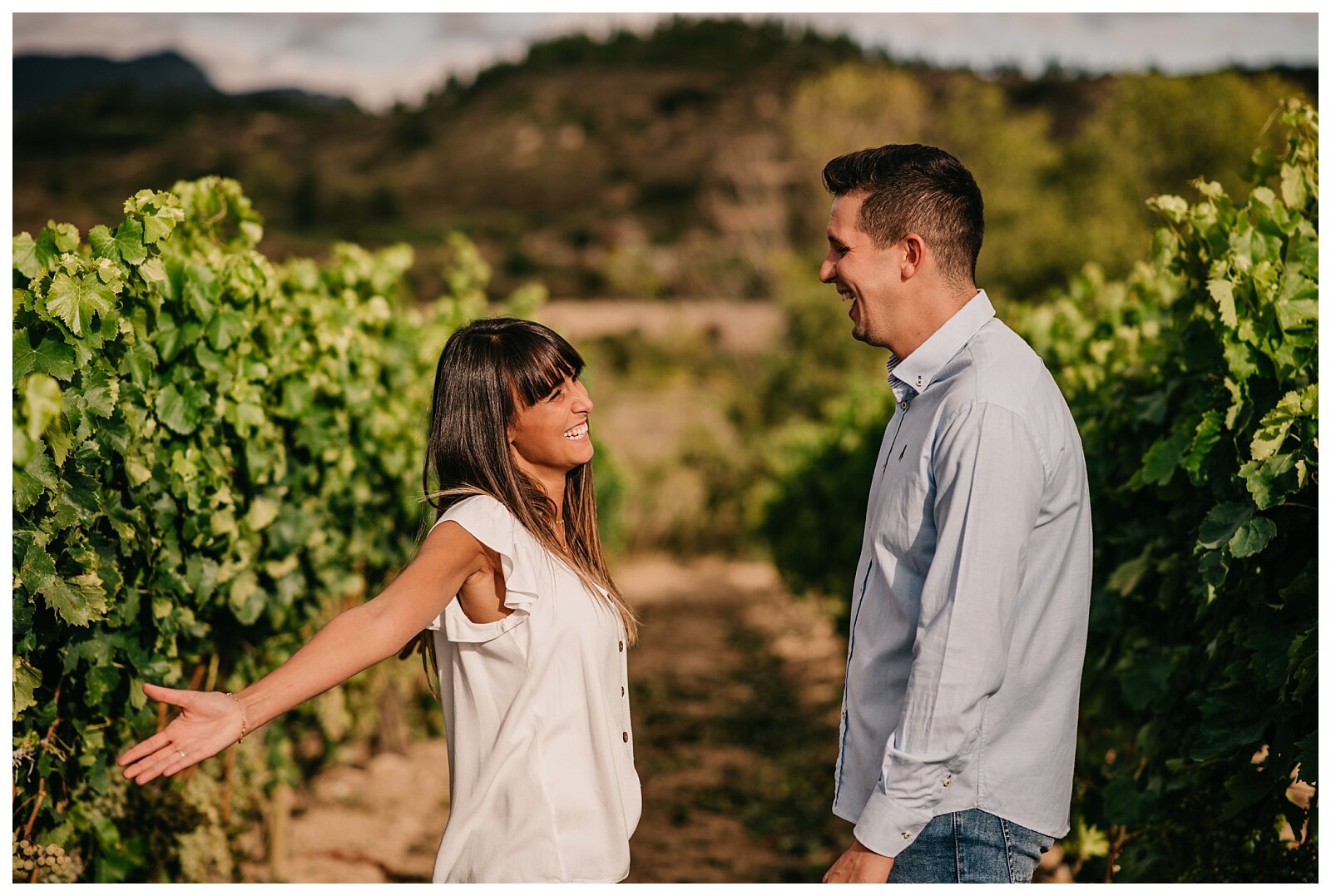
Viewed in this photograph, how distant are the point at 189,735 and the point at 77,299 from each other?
1.10m

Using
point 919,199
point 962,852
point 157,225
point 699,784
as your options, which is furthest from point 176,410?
point 699,784

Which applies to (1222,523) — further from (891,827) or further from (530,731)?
(530,731)

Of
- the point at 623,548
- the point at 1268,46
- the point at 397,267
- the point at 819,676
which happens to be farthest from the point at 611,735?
the point at 1268,46

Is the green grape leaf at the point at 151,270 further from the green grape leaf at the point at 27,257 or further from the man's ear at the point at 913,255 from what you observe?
the man's ear at the point at 913,255

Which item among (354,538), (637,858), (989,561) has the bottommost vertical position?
(637,858)

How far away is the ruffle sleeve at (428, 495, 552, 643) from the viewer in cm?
202

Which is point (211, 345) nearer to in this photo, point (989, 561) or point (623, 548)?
point (989, 561)

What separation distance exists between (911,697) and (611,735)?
0.61 meters

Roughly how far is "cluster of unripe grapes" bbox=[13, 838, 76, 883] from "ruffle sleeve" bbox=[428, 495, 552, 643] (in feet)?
4.45

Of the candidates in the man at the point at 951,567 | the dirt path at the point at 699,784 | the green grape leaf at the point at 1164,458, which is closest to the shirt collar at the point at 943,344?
the man at the point at 951,567

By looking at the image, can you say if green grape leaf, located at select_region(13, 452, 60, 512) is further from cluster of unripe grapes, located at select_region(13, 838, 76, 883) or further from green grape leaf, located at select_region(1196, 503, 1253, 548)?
green grape leaf, located at select_region(1196, 503, 1253, 548)

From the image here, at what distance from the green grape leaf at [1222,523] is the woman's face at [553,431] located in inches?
61.2

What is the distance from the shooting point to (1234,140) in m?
30.9

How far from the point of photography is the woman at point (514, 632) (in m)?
2.02
